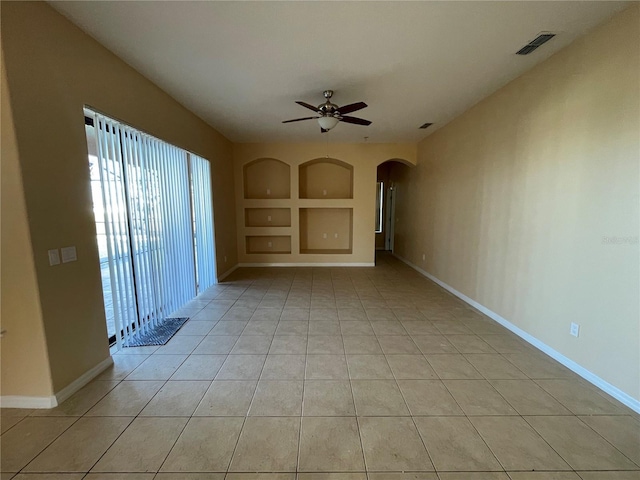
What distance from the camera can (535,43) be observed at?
2.34 m

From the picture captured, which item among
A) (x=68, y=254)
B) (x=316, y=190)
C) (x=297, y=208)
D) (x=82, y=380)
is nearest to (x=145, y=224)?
→ (x=68, y=254)

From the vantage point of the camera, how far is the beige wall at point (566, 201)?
1943mm

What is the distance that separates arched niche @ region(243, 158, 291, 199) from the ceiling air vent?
16.1 feet

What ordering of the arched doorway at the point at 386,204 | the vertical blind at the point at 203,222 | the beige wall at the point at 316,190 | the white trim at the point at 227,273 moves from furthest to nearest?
the arched doorway at the point at 386,204 → the beige wall at the point at 316,190 → the white trim at the point at 227,273 → the vertical blind at the point at 203,222

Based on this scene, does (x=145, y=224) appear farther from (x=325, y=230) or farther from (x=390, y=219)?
(x=390, y=219)

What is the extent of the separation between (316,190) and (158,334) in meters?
4.87

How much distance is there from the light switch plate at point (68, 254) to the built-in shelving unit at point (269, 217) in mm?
4564

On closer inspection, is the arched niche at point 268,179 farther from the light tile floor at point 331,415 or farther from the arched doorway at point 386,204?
the light tile floor at point 331,415

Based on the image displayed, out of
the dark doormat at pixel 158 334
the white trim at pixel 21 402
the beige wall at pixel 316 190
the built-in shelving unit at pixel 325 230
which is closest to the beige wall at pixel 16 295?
the white trim at pixel 21 402

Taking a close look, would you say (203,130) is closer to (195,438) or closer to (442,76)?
(442,76)

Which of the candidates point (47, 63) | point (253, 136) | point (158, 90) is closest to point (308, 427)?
point (47, 63)

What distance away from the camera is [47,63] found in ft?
6.13

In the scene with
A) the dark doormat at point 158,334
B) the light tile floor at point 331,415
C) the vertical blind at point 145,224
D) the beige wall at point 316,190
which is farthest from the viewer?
the beige wall at point 316,190

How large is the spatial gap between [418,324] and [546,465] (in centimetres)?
182
